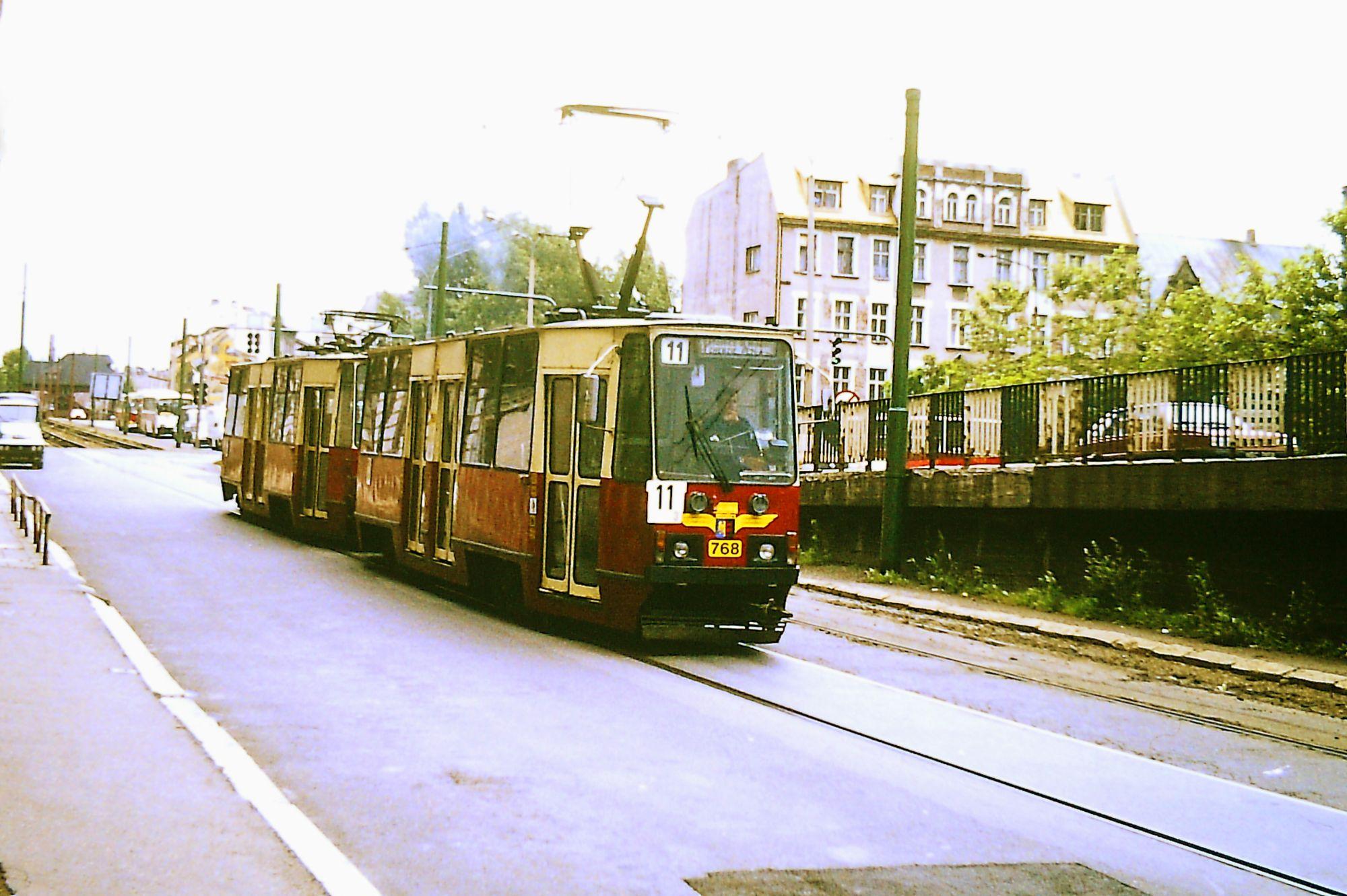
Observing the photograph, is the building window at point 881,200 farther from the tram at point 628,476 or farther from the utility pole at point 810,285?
the tram at point 628,476

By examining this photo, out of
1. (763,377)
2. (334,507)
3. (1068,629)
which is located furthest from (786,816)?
(334,507)

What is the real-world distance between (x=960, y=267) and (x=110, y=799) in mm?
62020

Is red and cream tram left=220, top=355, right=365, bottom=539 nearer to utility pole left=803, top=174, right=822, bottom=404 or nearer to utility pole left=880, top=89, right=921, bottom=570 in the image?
utility pole left=880, top=89, right=921, bottom=570

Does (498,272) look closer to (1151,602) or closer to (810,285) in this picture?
(810,285)

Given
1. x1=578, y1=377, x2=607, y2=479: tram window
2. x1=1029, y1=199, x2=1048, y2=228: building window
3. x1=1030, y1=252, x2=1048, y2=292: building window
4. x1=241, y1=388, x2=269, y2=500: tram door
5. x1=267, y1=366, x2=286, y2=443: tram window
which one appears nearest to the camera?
x1=578, y1=377, x2=607, y2=479: tram window

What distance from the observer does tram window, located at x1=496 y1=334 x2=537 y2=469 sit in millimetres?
14234

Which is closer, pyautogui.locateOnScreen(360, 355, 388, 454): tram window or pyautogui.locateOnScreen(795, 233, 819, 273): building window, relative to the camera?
pyautogui.locateOnScreen(360, 355, 388, 454): tram window

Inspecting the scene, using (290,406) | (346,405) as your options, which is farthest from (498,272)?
(346,405)

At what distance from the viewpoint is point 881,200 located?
64875 millimetres

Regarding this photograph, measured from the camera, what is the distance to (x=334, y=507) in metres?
22.5

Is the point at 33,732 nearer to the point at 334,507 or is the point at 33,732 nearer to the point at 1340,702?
the point at 1340,702

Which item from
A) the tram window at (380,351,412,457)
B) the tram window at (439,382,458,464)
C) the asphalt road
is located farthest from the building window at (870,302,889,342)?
the asphalt road

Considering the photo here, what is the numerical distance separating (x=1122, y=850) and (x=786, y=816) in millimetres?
1507

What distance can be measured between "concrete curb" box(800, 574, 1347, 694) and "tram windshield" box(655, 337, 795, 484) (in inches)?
159
